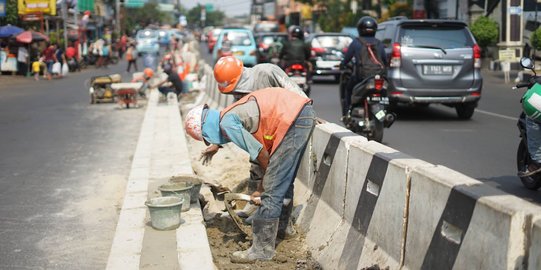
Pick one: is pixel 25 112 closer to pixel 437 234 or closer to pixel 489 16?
pixel 437 234

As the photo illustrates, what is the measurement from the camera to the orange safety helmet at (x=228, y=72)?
220 inches

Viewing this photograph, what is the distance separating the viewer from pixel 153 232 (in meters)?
5.55

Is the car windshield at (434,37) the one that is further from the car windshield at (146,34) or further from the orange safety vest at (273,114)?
the car windshield at (146,34)

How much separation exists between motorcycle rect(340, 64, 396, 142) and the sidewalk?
8.42 feet

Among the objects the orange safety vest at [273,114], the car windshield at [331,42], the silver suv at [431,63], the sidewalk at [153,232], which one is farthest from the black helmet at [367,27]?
the car windshield at [331,42]

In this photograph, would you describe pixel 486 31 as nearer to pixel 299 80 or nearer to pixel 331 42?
pixel 331 42

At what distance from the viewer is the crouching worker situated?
4836 millimetres

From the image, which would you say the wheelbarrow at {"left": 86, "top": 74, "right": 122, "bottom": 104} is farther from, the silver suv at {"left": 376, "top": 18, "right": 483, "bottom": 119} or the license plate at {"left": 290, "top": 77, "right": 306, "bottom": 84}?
the silver suv at {"left": 376, "top": 18, "right": 483, "bottom": 119}

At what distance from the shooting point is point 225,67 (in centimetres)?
562

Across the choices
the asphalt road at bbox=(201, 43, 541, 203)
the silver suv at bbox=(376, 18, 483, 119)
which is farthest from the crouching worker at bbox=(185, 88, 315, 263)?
the silver suv at bbox=(376, 18, 483, 119)

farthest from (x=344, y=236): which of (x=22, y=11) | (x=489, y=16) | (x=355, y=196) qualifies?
(x=22, y=11)

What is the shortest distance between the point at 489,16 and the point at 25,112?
21.2m

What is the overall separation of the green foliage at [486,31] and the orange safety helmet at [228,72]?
2387 centimetres

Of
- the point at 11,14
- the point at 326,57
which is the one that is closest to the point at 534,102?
the point at 326,57
